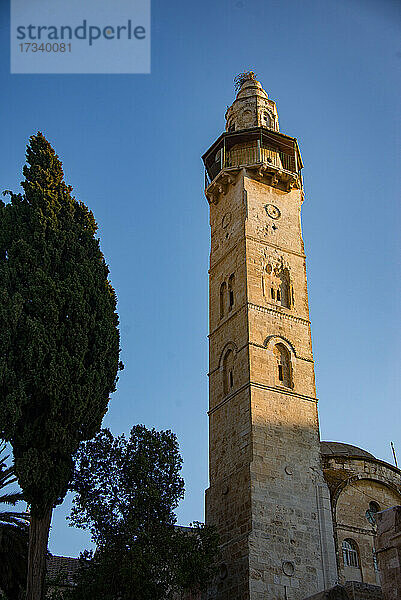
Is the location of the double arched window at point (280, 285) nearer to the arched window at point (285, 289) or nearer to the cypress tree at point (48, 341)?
the arched window at point (285, 289)

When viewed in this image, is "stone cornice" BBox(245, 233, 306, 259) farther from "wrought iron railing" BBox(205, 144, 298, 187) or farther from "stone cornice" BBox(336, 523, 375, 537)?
"stone cornice" BBox(336, 523, 375, 537)

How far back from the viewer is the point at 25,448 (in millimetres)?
15469

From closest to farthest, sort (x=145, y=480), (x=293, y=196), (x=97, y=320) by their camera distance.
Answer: (x=145, y=480)
(x=97, y=320)
(x=293, y=196)

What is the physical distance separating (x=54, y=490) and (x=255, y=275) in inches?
396

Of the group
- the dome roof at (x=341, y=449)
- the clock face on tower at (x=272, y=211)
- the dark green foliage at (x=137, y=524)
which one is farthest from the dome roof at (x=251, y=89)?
the dark green foliage at (x=137, y=524)

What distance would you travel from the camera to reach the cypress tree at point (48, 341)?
49.8 ft

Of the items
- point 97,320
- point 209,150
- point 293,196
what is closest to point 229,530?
point 97,320

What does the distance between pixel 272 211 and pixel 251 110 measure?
5794 millimetres

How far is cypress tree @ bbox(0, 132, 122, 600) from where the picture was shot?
15.2 meters

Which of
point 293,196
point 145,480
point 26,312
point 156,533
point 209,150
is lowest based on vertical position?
point 156,533

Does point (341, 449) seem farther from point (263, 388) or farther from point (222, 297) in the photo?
point (222, 297)

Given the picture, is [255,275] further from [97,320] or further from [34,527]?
[34,527]

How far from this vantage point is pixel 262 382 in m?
20.3

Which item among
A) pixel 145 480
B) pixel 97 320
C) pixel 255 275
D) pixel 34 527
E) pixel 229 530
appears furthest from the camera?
pixel 255 275
